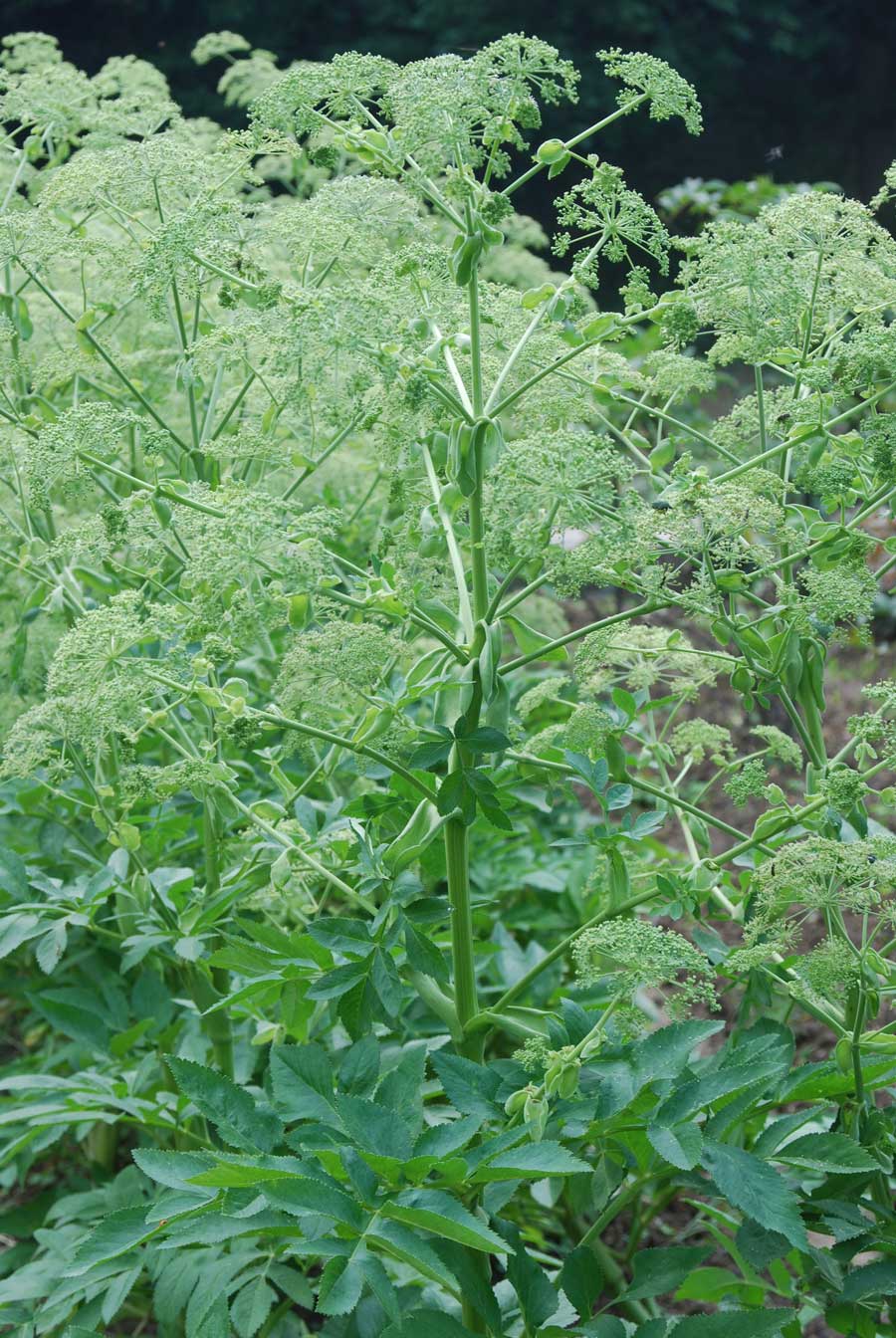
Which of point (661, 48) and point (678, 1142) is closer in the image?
point (678, 1142)

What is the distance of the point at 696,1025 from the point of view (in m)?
1.25

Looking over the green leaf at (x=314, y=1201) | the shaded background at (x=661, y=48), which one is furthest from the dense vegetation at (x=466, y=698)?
the shaded background at (x=661, y=48)

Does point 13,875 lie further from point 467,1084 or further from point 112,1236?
point 467,1084

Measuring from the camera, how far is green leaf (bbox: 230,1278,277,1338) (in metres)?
1.41

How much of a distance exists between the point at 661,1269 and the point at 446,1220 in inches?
13.1

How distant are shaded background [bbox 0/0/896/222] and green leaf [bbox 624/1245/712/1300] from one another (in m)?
7.19

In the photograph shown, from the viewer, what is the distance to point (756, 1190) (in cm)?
119

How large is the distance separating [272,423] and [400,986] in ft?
2.23

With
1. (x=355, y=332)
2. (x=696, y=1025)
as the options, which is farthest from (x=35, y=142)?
(x=696, y=1025)

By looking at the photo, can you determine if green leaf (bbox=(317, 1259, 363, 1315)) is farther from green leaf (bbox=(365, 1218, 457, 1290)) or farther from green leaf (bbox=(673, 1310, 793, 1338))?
green leaf (bbox=(673, 1310, 793, 1338))

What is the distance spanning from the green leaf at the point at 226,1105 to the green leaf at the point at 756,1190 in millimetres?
403

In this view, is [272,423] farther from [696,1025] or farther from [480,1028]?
[696,1025]

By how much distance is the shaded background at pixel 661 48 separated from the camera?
8031 millimetres

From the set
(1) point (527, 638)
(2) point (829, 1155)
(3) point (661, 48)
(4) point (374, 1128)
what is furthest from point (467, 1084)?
(3) point (661, 48)
